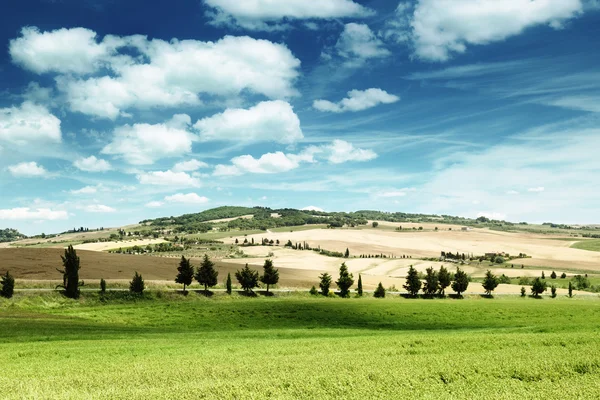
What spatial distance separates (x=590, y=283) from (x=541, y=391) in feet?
477

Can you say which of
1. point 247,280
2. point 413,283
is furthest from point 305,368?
point 413,283

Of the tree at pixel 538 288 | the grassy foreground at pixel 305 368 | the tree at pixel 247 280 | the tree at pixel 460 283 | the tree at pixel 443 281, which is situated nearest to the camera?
the grassy foreground at pixel 305 368

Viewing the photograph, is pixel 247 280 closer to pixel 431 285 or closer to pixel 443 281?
pixel 431 285

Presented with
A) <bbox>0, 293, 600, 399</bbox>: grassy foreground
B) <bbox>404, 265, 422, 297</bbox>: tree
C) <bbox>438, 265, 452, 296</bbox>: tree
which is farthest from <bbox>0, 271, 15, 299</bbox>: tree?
<bbox>438, 265, 452, 296</bbox>: tree

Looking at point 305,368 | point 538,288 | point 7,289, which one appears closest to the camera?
point 305,368

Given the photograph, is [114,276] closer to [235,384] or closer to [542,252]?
[235,384]

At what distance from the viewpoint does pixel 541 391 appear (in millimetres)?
15531

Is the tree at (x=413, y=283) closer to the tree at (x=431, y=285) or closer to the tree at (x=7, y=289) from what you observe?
the tree at (x=431, y=285)

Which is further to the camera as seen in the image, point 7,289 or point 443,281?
point 443,281

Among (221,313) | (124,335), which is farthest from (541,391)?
(221,313)

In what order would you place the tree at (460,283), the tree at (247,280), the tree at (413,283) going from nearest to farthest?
the tree at (247,280), the tree at (413,283), the tree at (460,283)

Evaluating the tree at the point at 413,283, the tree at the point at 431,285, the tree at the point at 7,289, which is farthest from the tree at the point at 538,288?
the tree at the point at 7,289

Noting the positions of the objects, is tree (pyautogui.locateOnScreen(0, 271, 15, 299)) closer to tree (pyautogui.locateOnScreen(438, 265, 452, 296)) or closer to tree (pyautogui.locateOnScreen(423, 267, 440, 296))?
tree (pyautogui.locateOnScreen(423, 267, 440, 296))

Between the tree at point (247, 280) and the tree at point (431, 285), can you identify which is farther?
the tree at point (431, 285)
